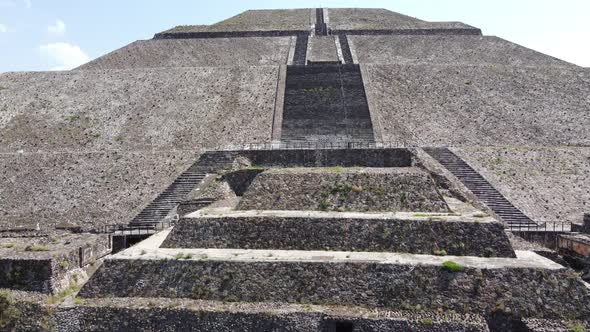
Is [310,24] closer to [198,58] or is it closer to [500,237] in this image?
[198,58]

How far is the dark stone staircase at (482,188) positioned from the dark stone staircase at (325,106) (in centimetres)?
478

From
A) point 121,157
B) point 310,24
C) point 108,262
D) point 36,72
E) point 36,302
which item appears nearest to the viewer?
point 36,302

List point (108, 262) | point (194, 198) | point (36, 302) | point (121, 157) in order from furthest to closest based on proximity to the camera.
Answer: point (121, 157) → point (194, 198) → point (108, 262) → point (36, 302)

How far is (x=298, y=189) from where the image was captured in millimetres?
15672

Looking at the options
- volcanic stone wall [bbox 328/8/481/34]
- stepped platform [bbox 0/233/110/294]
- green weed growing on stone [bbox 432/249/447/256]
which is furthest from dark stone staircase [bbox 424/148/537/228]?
volcanic stone wall [bbox 328/8/481/34]

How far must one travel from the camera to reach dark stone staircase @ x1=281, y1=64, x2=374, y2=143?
92.1ft

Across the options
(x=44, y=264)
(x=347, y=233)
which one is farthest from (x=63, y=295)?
(x=347, y=233)

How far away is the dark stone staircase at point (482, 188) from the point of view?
18.6 metres

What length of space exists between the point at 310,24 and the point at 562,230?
45.6 meters

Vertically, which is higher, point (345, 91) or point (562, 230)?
point (345, 91)

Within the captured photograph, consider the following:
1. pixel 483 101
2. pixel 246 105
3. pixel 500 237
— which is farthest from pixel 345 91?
pixel 500 237

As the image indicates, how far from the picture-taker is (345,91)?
3312 cm

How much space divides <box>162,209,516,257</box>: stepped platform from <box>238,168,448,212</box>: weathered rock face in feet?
4.17

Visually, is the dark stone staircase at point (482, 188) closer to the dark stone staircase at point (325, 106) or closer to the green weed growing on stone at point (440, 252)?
the dark stone staircase at point (325, 106)
